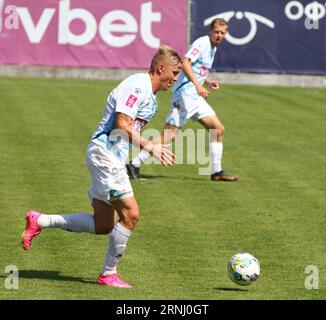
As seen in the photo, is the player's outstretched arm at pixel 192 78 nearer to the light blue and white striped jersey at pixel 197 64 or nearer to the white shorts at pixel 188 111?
the light blue and white striped jersey at pixel 197 64

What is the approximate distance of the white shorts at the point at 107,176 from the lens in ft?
36.1

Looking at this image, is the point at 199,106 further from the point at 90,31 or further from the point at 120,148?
Result: the point at 90,31

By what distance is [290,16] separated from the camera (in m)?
33.0

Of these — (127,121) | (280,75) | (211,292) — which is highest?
(127,121)

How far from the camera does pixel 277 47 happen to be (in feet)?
109

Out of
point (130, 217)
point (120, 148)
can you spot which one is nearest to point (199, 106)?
point (120, 148)

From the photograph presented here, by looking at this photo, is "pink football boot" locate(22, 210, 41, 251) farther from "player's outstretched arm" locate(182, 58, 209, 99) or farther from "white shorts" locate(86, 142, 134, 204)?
"player's outstretched arm" locate(182, 58, 209, 99)

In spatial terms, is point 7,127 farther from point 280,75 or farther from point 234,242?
point 280,75

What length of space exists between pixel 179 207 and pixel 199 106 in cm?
316

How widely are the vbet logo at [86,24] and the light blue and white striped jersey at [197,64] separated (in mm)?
13995

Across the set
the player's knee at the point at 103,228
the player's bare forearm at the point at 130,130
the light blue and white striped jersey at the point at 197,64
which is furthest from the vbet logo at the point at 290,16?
the player's bare forearm at the point at 130,130

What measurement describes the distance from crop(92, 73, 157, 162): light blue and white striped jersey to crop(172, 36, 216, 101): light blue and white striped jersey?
7.43 m
